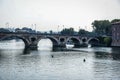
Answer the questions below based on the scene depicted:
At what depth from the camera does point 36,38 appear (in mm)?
159500

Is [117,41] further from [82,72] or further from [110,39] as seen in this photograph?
[82,72]

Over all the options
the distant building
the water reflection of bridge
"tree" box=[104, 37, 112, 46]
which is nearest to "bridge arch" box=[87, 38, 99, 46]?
the water reflection of bridge

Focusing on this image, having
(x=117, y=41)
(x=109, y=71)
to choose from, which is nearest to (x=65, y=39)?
(x=117, y=41)

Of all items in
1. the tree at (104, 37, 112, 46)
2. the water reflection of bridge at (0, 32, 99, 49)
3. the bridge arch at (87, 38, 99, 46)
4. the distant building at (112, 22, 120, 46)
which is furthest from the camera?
the bridge arch at (87, 38, 99, 46)

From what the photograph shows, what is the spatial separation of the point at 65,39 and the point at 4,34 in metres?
41.5

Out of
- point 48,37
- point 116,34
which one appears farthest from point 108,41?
point 48,37

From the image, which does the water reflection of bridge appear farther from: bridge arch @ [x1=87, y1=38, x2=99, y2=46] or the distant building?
the distant building

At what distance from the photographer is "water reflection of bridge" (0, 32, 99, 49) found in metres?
148

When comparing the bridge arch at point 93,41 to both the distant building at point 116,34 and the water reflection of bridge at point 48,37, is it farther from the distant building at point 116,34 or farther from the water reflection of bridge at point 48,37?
the distant building at point 116,34

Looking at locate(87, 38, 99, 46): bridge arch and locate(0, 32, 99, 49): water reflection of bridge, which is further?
locate(87, 38, 99, 46): bridge arch

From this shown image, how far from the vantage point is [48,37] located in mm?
165875

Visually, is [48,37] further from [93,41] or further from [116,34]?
[93,41]

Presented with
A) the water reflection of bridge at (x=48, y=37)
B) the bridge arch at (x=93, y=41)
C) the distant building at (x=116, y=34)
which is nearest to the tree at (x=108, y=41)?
the distant building at (x=116, y=34)

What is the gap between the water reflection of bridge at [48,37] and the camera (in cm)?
14845
